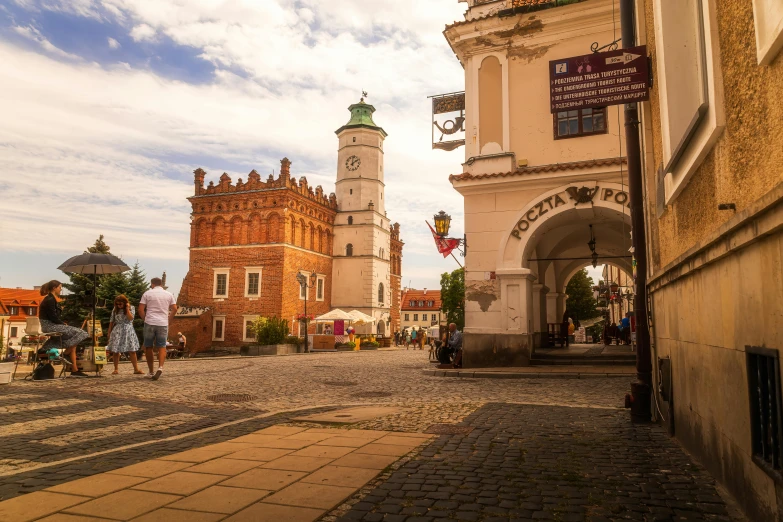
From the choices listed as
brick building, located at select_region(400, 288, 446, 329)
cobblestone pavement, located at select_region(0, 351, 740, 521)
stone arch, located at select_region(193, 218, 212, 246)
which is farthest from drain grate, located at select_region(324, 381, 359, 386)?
brick building, located at select_region(400, 288, 446, 329)

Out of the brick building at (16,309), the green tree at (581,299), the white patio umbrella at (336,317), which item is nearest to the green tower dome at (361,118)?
the white patio umbrella at (336,317)

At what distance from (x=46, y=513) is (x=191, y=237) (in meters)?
46.0

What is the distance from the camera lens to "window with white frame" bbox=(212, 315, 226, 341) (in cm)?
4466

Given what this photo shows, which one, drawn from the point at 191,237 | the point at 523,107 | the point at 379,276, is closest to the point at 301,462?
the point at 523,107

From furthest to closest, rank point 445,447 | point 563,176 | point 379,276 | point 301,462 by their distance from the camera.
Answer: point 379,276 → point 563,176 → point 445,447 → point 301,462

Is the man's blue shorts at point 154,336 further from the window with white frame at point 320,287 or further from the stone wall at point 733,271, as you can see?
the window with white frame at point 320,287

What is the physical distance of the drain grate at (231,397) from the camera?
8.16 metres

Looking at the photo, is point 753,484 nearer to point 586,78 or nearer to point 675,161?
point 675,161

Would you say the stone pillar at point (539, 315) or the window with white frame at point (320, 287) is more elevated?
the window with white frame at point (320, 287)

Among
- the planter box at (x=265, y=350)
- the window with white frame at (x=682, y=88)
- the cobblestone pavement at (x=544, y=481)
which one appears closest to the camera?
the cobblestone pavement at (x=544, y=481)

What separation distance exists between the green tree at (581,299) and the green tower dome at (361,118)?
23.0 metres

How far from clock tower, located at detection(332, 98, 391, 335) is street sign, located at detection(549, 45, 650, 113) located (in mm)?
44707

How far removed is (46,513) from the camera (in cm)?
308

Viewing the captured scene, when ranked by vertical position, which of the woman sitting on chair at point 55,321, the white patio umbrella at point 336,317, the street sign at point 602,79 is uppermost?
the street sign at point 602,79
